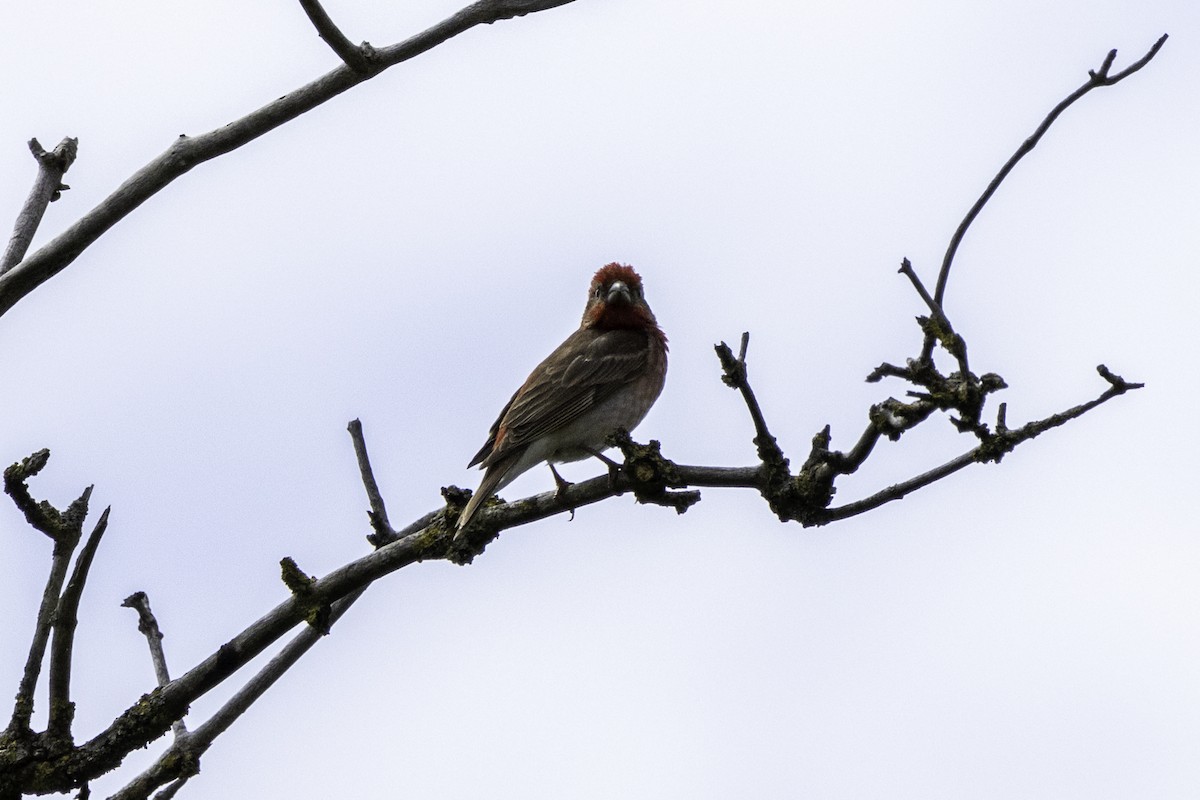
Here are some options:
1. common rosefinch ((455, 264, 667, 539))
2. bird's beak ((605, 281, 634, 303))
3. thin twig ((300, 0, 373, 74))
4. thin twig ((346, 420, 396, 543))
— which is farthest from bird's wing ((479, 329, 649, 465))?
thin twig ((300, 0, 373, 74))

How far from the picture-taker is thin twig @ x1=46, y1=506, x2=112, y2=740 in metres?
5.00

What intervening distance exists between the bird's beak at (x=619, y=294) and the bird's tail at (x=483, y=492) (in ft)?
7.79

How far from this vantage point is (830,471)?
4902 millimetres

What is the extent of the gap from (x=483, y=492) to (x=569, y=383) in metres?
2.19

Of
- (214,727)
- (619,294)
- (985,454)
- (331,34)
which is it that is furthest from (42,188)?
(619,294)

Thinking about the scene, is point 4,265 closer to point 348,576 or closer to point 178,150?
point 178,150

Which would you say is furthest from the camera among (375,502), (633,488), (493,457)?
(493,457)

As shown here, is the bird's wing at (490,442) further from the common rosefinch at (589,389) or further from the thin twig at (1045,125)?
the thin twig at (1045,125)

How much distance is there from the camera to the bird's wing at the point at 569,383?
820cm

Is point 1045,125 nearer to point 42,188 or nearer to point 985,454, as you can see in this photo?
point 985,454

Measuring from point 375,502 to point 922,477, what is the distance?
2.49m

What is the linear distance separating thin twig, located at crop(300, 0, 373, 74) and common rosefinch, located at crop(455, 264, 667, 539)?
273cm

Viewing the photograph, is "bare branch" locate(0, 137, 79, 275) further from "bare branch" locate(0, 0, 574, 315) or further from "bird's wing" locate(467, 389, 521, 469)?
"bird's wing" locate(467, 389, 521, 469)

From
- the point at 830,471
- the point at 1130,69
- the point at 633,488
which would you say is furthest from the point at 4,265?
the point at 1130,69
